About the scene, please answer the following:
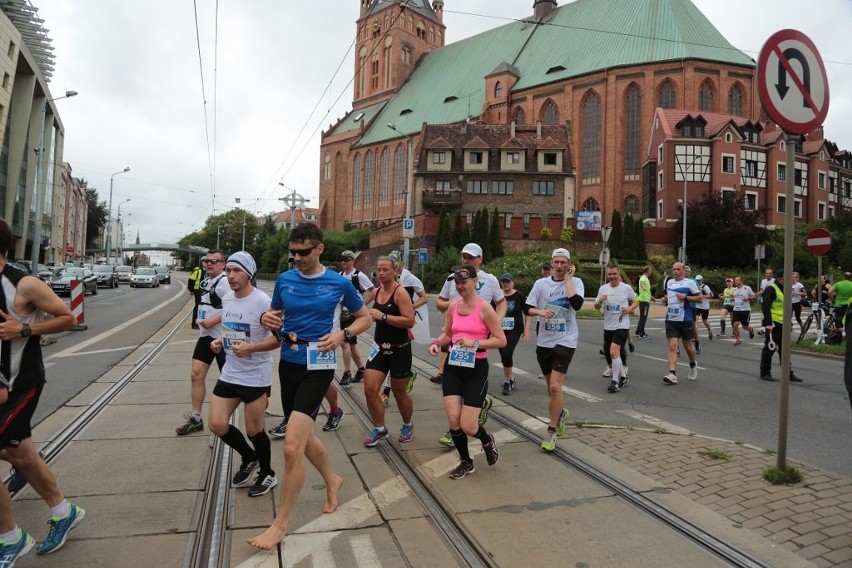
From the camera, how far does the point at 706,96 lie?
55031mm

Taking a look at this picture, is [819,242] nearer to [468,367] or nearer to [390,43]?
[468,367]

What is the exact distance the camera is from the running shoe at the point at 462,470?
4.47 m

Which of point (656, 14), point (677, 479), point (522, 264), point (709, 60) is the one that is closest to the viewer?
point (677, 479)

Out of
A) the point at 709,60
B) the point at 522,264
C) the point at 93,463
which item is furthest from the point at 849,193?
the point at 93,463

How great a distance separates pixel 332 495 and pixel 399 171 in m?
70.6

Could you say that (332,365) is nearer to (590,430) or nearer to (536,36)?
(590,430)

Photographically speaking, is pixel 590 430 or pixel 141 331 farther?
pixel 141 331

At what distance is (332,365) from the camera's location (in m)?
3.72

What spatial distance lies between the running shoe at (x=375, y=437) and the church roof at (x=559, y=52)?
52.5 m

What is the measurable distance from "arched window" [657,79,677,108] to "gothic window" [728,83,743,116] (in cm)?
543

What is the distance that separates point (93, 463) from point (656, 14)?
67056 mm

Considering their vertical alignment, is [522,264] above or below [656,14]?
below

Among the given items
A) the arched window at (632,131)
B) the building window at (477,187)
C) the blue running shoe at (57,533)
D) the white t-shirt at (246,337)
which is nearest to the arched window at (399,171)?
the building window at (477,187)

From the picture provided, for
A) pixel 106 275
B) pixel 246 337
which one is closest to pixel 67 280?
pixel 106 275
